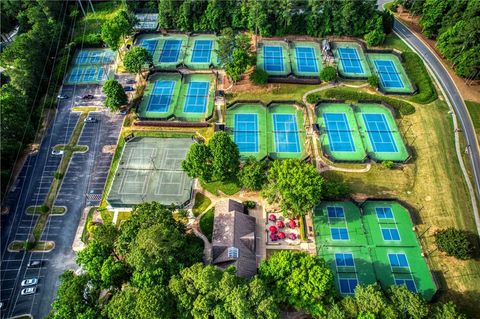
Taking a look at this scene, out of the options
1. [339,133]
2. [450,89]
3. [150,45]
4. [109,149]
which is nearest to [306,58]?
[339,133]

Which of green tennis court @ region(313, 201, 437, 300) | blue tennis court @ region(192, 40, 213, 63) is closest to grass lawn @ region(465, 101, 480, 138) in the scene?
green tennis court @ region(313, 201, 437, 300)

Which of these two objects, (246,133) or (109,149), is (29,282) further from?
(246,133)

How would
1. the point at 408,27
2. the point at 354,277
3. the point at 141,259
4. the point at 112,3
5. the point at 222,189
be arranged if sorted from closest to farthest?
the point at 141,259, the point at 354,277, the point at 222,189, the point at 408,27, the point at 112,3

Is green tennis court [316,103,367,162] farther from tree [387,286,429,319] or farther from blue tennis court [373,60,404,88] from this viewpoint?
tree [387,286,429,319]

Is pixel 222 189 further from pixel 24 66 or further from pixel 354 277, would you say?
pixel 24 66

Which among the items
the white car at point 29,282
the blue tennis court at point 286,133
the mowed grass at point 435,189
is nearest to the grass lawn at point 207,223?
the blue tennis court at point 286,133

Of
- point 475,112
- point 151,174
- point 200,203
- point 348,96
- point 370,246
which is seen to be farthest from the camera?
point 348,96

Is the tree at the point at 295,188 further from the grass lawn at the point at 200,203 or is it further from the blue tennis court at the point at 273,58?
the blue tennis court at the point at 273,58

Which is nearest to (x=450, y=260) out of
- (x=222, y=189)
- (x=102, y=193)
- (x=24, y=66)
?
(x=222, y=189)
